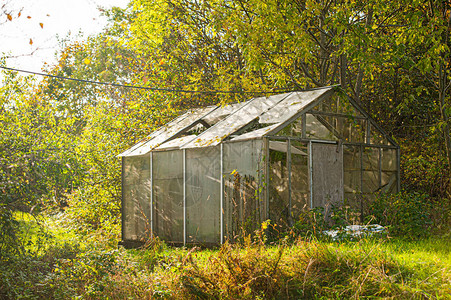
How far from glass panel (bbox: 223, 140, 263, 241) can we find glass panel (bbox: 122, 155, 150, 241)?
3058 millimetres

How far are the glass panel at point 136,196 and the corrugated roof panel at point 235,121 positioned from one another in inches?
83.9

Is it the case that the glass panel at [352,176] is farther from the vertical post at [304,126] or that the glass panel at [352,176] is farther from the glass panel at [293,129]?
the glass panel at [293,129]

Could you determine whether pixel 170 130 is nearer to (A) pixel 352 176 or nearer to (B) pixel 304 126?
(B) pixel 304 126

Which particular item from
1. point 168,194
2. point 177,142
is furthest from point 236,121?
point 168,194

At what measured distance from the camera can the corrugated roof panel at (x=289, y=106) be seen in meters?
9.19

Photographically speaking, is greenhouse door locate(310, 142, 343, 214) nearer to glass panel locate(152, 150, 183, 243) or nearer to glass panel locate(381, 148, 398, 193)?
glass panel locate(381, 148, 398, 193)

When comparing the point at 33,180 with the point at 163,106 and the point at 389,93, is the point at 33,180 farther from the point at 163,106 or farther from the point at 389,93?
the point at 389,93

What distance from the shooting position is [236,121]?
10023 millimetres

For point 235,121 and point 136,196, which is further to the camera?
point 136,196

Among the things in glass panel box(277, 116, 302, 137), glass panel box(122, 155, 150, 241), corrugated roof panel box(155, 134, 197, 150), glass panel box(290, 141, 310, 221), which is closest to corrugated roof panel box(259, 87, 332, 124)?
glass panel box(277, 116, 302, 137)

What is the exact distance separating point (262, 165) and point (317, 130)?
1753 mm

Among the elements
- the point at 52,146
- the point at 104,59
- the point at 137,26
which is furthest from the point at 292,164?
the point at 104,59

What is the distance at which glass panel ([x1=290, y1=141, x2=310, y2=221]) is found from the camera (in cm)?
941

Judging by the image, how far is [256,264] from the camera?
586 centimetres
